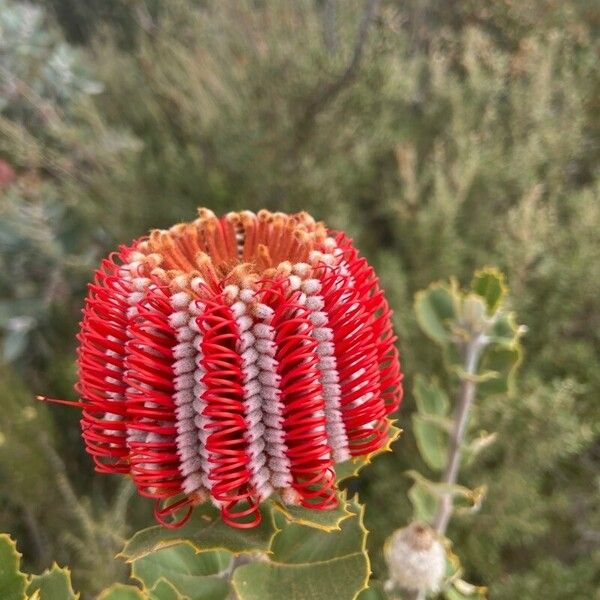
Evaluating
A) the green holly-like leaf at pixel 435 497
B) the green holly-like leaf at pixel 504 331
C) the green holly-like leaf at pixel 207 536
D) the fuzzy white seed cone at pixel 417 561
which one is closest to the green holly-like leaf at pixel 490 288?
the green holly-like leaf at pixel 504 331

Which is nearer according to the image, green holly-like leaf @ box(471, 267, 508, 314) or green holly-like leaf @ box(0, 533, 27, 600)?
green holly-like leaf @ box(0, 533, 27, 600)

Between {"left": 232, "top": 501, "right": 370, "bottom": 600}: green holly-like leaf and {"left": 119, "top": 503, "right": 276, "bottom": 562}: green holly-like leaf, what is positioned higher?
{"left": 119, "top": 503, "right": 276, "bottom": 562}: green holly-like leaf

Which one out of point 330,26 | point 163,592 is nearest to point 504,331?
point 163,592

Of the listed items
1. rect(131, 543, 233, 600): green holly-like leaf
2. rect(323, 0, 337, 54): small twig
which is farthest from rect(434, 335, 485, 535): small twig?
rect(323, 0, 337, 54): small twig

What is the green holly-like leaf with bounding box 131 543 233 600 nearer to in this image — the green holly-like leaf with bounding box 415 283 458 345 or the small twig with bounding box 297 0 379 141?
the green holly-like leaf with bounding box 415 283 458 345

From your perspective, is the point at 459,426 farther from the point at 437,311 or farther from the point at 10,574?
the point at 10,574

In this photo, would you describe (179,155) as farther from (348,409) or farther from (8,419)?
(348,409)
